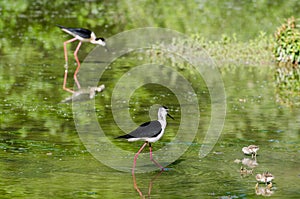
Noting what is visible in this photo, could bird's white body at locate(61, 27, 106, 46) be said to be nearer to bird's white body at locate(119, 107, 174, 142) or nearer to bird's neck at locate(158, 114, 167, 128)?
bird's neck at locate(158, 114, 167, 128)

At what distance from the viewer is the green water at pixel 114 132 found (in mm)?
8859

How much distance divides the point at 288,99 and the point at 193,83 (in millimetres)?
2315

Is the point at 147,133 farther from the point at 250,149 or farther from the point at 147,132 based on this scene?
the point at 250,149

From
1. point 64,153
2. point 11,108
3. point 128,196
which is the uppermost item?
point 11,108

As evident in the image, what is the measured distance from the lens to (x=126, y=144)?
36.2 ft

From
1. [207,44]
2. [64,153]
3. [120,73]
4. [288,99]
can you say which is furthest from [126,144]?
[207,44]

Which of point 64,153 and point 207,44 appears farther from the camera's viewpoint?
point 207,44

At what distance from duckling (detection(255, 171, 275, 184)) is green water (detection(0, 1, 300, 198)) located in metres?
0.14

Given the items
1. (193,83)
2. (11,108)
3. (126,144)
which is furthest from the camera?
(193,83)

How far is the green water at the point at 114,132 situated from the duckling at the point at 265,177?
14cm

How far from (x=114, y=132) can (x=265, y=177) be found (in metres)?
3.59

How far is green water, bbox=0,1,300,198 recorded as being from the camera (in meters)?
8.86

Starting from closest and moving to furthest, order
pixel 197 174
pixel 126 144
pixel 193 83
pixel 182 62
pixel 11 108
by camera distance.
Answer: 1. pixel 197 174
2. pixel 126 144
3. pixel 11 108
4. pixel 193 83
5. pixel 182 62

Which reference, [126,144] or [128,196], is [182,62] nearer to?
[126,144]
